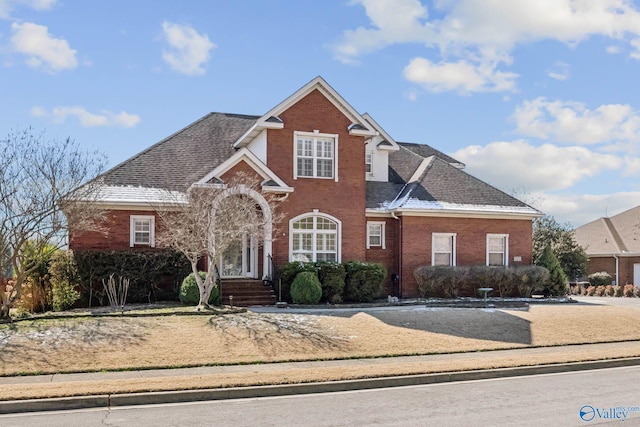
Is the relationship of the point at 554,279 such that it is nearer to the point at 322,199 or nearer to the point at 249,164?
the point at 322,199

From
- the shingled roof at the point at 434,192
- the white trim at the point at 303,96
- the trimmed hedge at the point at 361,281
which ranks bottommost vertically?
the trimmed hedge at the point at 361,281

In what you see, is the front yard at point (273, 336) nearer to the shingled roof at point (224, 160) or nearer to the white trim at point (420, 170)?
the shingled roof at point (224, 160)

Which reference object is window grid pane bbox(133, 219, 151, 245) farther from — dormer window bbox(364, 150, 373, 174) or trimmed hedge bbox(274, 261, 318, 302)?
dormer window bbox(364, 150, 373, 174)

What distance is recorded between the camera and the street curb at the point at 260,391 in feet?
33.1

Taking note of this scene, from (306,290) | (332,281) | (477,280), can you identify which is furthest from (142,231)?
(477,280)

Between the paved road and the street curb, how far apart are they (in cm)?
28

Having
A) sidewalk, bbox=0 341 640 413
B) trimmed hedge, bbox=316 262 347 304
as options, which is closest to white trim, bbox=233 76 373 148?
trimmed hedge, bbox=316 262 347 304

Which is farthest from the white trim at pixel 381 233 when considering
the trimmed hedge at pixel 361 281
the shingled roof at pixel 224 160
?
the trimmed hedge at pixel 361 281

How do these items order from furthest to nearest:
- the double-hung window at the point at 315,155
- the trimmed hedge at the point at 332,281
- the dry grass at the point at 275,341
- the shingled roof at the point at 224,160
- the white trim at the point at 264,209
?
1. the double-hung window at the point at 315,155
2. the shingled roof at the point at 224,160
3. the trimmed hedge at the point at 332,281
4. the white trim at the point at 264,209
5. the dry grass at the point at 275,341

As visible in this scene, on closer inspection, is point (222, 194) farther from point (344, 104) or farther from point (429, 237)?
point (429, 237)

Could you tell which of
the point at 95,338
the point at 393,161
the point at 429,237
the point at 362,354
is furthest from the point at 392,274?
the point at 95,338

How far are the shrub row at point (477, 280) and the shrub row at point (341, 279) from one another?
8.87ft

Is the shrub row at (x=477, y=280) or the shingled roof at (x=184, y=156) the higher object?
the shingled roof at (x=184, y=156)

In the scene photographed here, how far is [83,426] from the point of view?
8906 mm
